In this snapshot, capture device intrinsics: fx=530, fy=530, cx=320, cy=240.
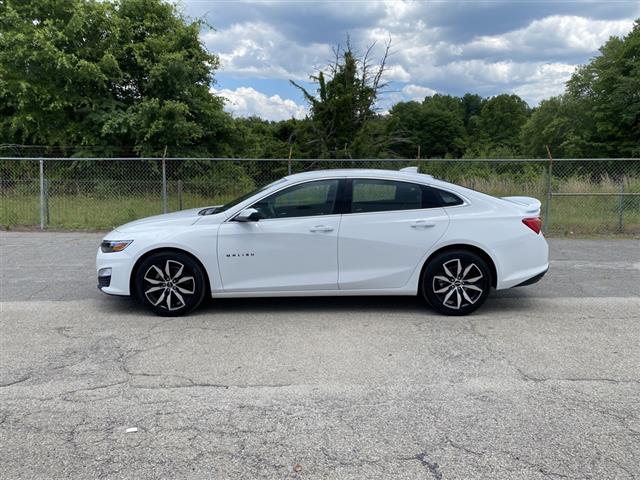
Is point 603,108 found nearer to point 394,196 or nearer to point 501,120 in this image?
point 394,196

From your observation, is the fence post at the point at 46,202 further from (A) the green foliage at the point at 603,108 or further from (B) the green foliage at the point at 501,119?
(B) the green foliage at the point at 501,119

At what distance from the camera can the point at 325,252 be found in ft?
18.3

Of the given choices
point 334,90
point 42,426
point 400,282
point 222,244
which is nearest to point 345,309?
point 400,282

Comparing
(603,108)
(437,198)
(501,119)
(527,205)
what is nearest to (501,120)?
(501,119)

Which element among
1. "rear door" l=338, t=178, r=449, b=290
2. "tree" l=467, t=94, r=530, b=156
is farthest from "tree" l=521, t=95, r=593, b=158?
"rear door" l=338, t=178, r=449, b=290

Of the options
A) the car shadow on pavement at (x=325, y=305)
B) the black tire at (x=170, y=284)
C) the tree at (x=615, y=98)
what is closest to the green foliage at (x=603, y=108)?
the tree at (x=615, y=98)

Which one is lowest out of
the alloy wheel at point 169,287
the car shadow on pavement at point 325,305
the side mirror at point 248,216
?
the car shadow on pavement at point 325,305

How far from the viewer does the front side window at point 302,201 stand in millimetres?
5676

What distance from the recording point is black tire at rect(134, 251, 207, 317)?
5.54 m

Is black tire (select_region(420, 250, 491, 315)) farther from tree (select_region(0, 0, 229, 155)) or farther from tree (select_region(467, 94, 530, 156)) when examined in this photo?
tree (select_region(467, 94, 530, 156))

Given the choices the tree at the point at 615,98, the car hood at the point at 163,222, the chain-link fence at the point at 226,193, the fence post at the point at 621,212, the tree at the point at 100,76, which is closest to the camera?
the car hood at the point at 163,222

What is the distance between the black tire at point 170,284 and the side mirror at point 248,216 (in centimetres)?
66

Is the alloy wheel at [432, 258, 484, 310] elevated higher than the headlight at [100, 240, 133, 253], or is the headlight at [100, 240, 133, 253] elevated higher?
the headlight at [100, 240, 133, 253]

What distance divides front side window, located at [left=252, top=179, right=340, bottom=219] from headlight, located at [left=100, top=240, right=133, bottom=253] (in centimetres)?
141
